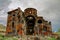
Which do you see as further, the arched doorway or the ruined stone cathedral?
the arched doorway

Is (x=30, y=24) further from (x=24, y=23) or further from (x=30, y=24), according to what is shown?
(x=24, y=23)

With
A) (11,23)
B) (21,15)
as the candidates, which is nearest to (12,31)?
(11,23)

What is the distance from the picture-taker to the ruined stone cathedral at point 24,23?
44.1m

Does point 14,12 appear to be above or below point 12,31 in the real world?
above

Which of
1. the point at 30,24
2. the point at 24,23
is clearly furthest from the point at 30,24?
the point at 24,23

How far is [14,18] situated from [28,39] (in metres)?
10.4

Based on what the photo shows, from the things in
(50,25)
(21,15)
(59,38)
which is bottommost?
(59,38)

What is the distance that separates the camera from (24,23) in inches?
1815

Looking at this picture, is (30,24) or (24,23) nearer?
(24,23)

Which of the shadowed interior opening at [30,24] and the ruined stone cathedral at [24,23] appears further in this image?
the shadowed interior opening at [30,24]

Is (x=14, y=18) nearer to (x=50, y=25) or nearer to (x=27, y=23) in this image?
(x=27, y=23)

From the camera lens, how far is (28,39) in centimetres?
3747

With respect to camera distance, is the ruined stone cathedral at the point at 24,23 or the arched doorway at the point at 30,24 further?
the arched doorway at the point at 30,24

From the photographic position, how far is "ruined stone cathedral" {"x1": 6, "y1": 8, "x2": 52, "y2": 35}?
145 ft
